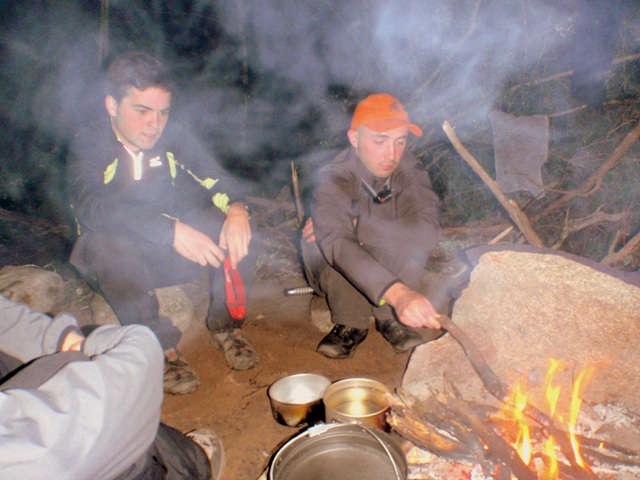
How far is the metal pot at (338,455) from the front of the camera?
1.91 meters

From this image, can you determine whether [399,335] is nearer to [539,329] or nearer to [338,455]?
[539,329]

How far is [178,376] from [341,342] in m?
1.32

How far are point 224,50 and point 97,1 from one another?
193 cm

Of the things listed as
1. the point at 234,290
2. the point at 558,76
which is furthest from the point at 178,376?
the point at 558,76

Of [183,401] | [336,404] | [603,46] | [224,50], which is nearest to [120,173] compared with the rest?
[183,401]

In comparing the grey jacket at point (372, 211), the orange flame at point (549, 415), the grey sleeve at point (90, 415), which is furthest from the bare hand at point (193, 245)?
the orange flame at point (549, 415)

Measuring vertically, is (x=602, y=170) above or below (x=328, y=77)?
below

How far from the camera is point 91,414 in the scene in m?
1.26

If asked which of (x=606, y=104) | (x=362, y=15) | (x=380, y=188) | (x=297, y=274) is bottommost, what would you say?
(x=297, y=274)

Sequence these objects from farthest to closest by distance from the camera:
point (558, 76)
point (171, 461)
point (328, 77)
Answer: point (328, 77) → point (558, 76) → point (171, 461)

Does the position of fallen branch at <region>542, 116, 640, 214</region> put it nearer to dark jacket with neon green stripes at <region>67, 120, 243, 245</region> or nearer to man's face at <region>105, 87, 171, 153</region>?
dark jacket with neon green stripes at <region>67, 120, 243, 245</region>

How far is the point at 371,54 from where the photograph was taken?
6484mm

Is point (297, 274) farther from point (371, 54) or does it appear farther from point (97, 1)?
point (97, 1)

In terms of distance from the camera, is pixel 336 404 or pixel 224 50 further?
pixel 224 50
